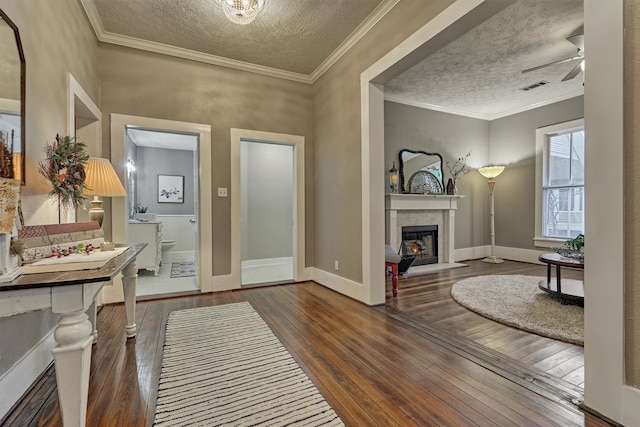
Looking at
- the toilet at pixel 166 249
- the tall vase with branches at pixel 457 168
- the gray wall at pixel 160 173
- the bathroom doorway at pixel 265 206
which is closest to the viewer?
the bathroom doorway at pixel 265 206

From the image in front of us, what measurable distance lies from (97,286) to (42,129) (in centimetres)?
134

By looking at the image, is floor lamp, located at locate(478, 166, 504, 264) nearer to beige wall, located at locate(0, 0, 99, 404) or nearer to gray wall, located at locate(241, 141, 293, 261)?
gray wall, located at locate(241, 141, 293, 261)

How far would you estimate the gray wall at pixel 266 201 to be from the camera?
5.38m

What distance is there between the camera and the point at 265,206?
18.1ft

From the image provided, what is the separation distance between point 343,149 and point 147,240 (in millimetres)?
3432

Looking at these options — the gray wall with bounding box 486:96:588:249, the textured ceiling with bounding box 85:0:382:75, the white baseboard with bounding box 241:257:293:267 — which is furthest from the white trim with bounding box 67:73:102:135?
the gray wall with bounding box 486:96:588:249

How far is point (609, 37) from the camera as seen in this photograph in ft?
4.29

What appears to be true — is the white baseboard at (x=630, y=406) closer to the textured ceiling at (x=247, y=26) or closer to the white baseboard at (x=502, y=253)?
the textured ceiling at (x=247, y=26)

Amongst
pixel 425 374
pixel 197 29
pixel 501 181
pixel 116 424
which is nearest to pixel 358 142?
pixel 197 29

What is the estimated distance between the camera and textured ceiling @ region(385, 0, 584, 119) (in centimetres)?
288

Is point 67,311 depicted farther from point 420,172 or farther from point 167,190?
point 167,190

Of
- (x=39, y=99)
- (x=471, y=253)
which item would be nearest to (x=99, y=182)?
(x=39, y=99)

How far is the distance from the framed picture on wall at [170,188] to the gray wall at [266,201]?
8.11ft

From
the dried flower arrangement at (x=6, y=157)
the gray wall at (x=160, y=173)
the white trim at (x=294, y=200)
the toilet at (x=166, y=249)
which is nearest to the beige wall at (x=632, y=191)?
the dried flower arrangement at (x=6, y=157)
